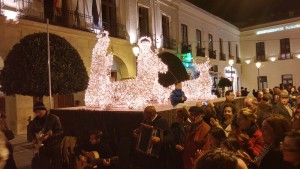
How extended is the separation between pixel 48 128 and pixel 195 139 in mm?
2855

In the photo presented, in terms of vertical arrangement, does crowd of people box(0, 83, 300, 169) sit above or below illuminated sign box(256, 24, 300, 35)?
below

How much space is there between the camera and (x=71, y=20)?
1585 centimetres

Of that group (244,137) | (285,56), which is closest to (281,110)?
(244,137)

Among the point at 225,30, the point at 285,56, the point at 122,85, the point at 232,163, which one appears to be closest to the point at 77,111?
the point at 122,85

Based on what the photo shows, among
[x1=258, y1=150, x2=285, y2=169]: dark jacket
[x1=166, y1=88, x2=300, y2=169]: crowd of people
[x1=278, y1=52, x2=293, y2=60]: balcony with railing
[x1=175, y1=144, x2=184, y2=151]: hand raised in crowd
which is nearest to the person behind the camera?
[x1=166, y1=88, x2=300, y2=169]: crowd of people

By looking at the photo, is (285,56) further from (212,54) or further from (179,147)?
(179,147)

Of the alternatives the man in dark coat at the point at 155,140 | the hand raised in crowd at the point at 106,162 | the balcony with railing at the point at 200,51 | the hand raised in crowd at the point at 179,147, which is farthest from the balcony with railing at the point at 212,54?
the hand raised in crowd at the point at 106,162

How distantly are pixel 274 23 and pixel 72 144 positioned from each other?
114 ft

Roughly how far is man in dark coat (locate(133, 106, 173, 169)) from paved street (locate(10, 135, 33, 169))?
408cm

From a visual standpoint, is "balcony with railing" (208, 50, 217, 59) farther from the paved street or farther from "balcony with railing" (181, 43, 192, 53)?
the paved street

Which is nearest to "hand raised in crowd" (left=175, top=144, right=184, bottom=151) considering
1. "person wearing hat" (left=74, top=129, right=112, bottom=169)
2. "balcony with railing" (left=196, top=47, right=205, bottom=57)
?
"person wearing hat" (left=74, top=129, right=112, bottom=169)

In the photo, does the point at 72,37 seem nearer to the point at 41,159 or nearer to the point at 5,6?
the point at 5,6

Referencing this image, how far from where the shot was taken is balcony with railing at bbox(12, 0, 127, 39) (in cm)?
1374

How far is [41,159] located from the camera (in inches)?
243
